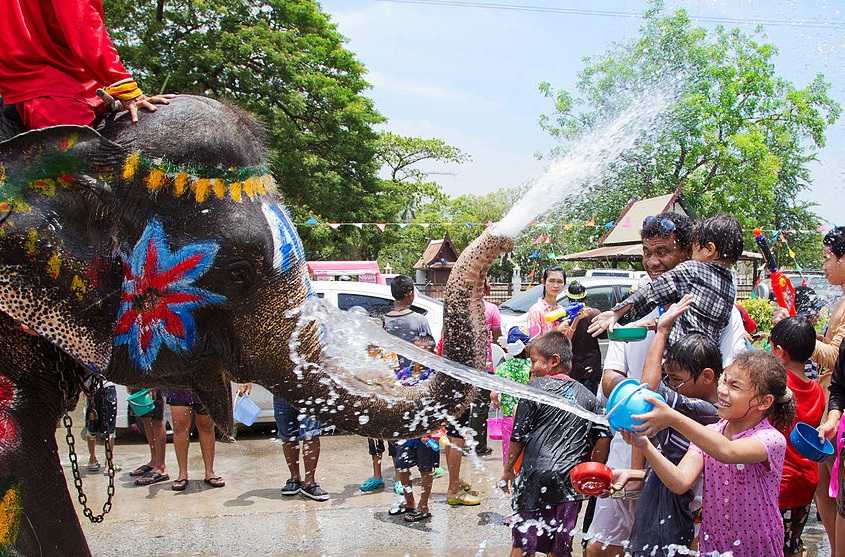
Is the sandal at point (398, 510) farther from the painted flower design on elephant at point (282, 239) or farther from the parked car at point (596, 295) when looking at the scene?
the parked car at point (596, 295)

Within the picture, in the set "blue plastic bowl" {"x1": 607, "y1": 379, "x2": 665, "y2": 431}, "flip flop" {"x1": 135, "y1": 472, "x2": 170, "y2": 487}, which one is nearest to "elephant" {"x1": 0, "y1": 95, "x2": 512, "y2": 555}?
"blue plastic bowl" {"x1": 607, "y1": 379, "x2": 665, "y2": 431}

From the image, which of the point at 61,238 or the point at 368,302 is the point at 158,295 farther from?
the point at 368,302

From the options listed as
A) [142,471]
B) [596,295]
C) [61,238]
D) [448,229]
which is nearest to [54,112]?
[61,238]

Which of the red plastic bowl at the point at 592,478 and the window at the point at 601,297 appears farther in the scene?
the window at the point at 601,297

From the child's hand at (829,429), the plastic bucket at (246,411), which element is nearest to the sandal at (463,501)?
the plastic bucket at (246,411)

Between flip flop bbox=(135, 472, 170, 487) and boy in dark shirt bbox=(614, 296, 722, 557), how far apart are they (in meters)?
4.46

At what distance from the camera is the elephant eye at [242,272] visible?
2.31m

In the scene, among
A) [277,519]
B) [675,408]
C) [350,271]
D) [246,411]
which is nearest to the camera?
[675,408]

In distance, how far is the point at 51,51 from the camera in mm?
2330

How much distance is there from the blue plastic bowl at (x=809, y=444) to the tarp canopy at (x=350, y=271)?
1197cm

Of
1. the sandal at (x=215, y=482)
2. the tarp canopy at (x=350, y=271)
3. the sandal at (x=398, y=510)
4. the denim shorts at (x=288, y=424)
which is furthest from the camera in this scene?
the tarp canopy at (x=350, y=271)

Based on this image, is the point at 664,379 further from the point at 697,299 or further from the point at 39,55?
the point at 39,55

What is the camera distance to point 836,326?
4816 mm

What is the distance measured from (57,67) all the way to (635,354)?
9.28 ft
